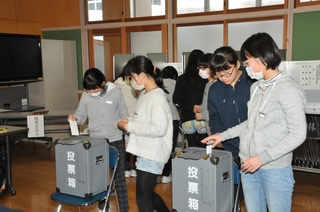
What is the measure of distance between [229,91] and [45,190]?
280 centimetres

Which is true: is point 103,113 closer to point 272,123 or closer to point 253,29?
point 272,123

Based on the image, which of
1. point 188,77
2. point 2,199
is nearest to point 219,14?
point 188,77

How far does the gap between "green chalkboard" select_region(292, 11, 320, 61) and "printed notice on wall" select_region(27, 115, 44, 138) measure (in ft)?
11.7

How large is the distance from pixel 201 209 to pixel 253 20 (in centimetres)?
403

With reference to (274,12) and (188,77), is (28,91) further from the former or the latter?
(274,12)

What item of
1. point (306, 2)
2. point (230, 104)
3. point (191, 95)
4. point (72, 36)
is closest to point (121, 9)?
point (72, 36)

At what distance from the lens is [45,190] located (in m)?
4.09

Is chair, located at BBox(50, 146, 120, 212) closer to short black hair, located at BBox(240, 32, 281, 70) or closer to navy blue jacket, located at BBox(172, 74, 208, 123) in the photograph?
navy blue jacket, located at BBox(172, 74, 208, 123)

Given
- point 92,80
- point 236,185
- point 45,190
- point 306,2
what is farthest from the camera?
point 306,2

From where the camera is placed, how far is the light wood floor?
356cm

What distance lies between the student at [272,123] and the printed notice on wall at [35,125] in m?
3.40

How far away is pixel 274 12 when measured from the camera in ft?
16.4

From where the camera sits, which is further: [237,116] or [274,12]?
[274,12]

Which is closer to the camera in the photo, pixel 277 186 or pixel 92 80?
pixel 277 186
